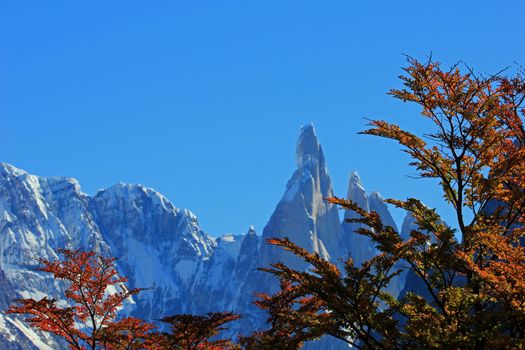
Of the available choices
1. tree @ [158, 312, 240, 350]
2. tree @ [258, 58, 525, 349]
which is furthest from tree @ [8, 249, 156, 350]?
tree @ [258, 58, 525, 349]

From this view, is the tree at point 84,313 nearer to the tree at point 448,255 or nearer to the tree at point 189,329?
the tree at point 189,329

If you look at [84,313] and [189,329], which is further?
[84,313]

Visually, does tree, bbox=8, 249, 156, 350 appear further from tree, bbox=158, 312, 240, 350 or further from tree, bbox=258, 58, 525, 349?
tree, bbox=258, 58, 525, 349

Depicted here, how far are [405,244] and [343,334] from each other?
245cm

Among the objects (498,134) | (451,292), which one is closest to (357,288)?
(451,292)

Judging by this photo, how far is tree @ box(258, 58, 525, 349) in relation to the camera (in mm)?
14352

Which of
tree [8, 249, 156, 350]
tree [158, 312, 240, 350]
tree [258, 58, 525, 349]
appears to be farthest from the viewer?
tree [158, 312, 240, 350]

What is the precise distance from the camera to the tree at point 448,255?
1435 centimetres

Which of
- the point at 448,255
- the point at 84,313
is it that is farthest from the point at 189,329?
the point at 448,255

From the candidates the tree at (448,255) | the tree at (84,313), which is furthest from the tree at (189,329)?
the tree at (448,255)

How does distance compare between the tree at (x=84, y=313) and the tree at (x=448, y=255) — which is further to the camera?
the tree at (x=84, y=313)

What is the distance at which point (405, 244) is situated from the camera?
15.2m

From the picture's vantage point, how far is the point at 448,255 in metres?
15.2

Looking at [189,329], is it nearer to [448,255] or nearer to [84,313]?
[84,313]
